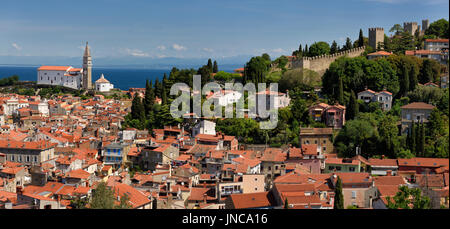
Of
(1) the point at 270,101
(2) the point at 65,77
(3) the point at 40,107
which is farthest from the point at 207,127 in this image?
(2) the point at 65,77

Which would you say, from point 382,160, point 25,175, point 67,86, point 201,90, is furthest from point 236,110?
point 67,86

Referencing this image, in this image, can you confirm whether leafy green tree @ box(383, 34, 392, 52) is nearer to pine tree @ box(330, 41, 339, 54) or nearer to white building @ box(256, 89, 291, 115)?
pine tree @ box(330, 41, 339, 54)

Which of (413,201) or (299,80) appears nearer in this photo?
(413,201)

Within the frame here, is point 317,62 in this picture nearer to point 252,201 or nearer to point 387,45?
Answer: point 387,45

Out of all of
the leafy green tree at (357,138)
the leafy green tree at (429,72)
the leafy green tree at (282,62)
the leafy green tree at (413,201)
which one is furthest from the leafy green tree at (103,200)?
the leafy green tree at (282,62)

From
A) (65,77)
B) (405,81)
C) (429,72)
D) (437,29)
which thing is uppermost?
(437,29)

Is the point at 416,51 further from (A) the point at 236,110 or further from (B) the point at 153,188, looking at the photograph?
(B) the point at 153,188

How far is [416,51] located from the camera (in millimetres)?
20688

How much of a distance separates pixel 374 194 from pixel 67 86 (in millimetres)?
27687

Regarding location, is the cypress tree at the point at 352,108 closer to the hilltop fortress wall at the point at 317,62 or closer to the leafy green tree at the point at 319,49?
the hilltop fortress wall at the point at 317,62

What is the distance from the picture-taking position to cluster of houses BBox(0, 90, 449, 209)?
9.33 m

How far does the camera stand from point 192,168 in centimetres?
1315

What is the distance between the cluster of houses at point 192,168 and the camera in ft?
30.6

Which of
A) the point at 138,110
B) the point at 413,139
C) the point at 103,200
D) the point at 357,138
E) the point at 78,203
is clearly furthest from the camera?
the point at 138,110
